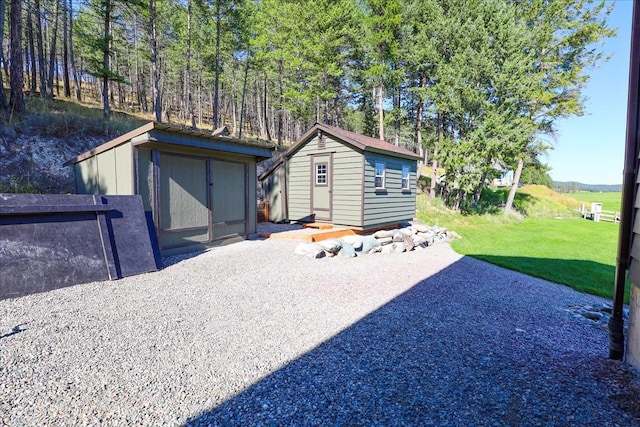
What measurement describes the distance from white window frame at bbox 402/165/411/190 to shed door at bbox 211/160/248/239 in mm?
5833

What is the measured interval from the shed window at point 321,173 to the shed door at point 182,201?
3957mm

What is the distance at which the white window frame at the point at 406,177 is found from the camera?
10.9 meters

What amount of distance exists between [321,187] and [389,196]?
229cm

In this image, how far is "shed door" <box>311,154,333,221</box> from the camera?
9.40 meters

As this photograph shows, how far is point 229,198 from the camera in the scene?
23.2ft

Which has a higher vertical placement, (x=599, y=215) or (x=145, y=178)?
(x=145, y=178)

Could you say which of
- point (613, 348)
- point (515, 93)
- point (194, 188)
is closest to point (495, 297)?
point (613, 348)

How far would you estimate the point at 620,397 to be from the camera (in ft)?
6.56

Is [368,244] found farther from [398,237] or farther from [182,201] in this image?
[182,201]

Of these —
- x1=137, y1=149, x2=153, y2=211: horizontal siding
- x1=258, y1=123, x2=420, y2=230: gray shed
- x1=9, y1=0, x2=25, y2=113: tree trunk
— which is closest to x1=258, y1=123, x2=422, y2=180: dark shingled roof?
x1=258, y1=123, x2=420, y2=230: gray shed

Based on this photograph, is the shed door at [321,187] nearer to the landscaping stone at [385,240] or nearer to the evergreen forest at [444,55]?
the landscaping stone at [385,240]

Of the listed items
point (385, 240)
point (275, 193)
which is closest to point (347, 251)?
point (385, 240)

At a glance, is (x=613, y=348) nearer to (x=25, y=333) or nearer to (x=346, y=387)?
(x=346, y=387)

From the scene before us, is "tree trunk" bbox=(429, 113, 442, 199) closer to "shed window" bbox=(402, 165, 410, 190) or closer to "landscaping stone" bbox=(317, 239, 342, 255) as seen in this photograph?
"shed window" bbox=(402, 165, 410, 190)
